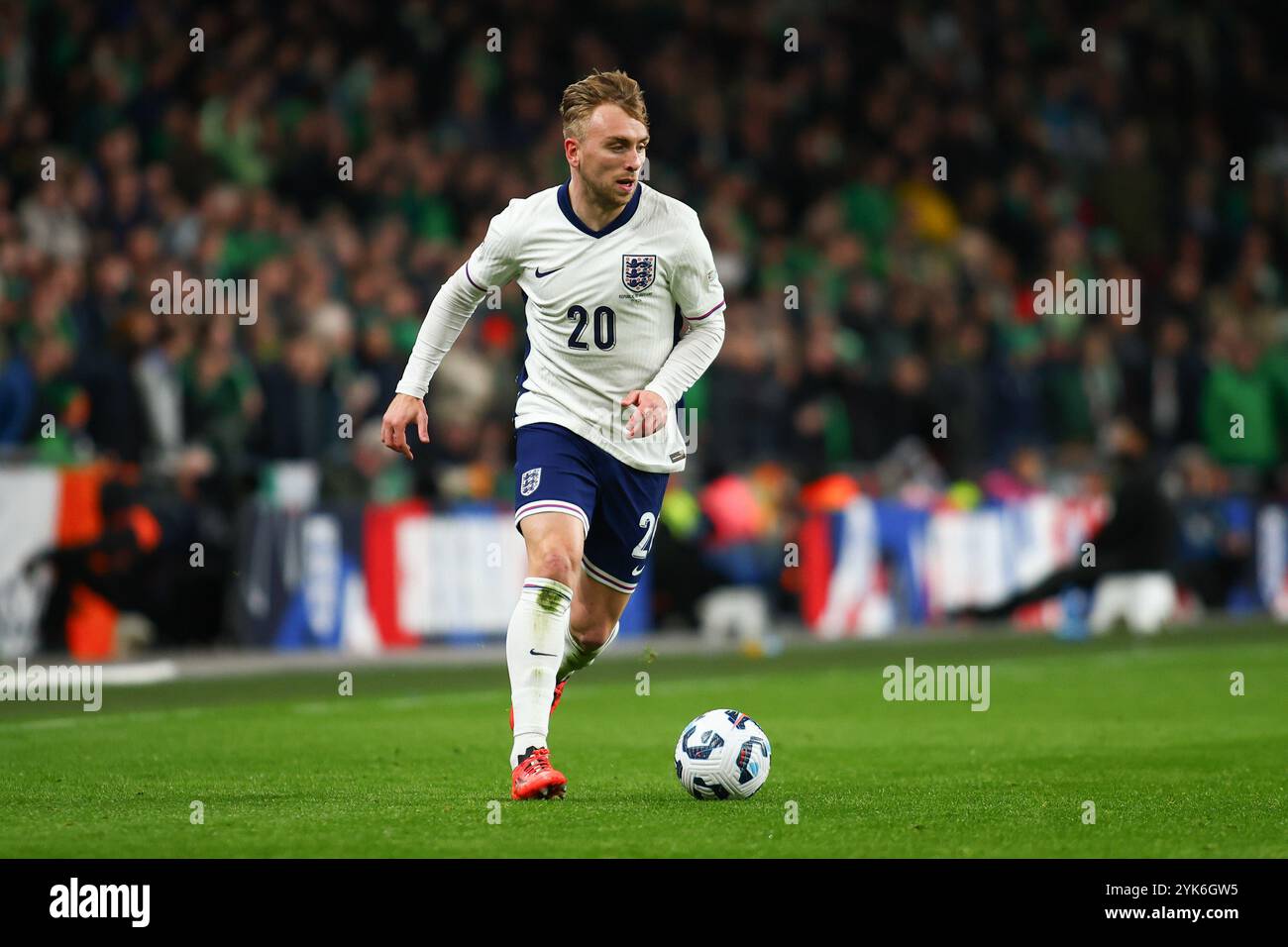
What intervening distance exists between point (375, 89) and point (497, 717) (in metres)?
10.0

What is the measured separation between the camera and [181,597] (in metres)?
15.9

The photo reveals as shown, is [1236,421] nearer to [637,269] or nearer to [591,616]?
[591,616]

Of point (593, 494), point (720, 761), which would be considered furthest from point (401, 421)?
point (720, 761)

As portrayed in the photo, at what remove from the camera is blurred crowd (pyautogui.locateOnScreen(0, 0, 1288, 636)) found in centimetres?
1669

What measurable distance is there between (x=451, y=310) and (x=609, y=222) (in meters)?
0.74

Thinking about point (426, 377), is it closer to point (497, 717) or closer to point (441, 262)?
point (497, 717)

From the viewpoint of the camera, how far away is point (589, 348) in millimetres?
8453

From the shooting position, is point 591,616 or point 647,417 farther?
point 591,616

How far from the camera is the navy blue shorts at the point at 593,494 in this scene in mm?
8219

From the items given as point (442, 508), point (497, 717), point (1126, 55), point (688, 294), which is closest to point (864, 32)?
point (1126, 55)

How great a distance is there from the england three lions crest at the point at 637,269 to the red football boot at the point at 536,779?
179 cm
